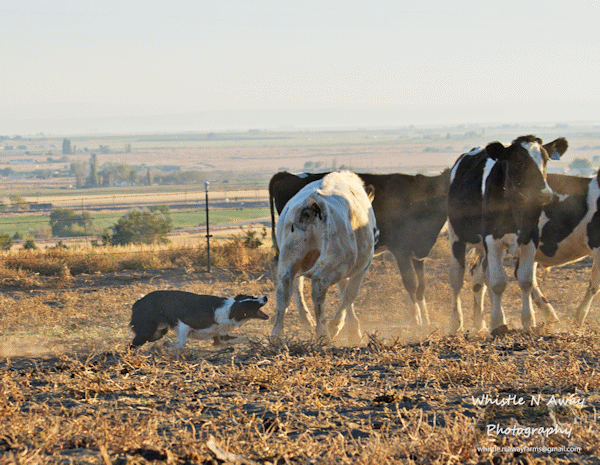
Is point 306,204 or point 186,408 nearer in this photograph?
point 186,408

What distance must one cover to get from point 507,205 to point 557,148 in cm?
142

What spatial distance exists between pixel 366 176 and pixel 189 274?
487 cm

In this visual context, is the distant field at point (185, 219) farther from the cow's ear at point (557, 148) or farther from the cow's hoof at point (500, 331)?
the cow's hoof at point (500, 331)

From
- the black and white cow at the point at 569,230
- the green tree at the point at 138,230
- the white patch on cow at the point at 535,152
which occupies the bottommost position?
the green tree at the point at 138,230

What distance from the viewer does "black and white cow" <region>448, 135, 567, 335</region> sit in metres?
7.61

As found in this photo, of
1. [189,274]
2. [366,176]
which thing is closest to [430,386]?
[366,176]

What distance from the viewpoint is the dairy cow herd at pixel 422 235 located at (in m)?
7.02

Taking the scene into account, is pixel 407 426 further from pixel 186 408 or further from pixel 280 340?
pixel 280 340

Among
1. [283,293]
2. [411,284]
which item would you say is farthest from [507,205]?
[283,293]

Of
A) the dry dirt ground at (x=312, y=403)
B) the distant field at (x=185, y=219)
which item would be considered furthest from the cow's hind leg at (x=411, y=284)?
the distant field at (x=185, y=219)

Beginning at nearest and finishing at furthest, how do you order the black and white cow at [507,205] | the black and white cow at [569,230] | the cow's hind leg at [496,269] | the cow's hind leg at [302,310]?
the black and white cow at [507,205]
the cow's hind leg at [496,269]
the cow's hind leg at [302,310]
the black and white cow at [569,230]

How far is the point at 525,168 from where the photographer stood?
25.0 ft

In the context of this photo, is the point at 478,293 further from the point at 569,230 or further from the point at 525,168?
the point at 525,168

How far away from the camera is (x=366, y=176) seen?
10.8m
